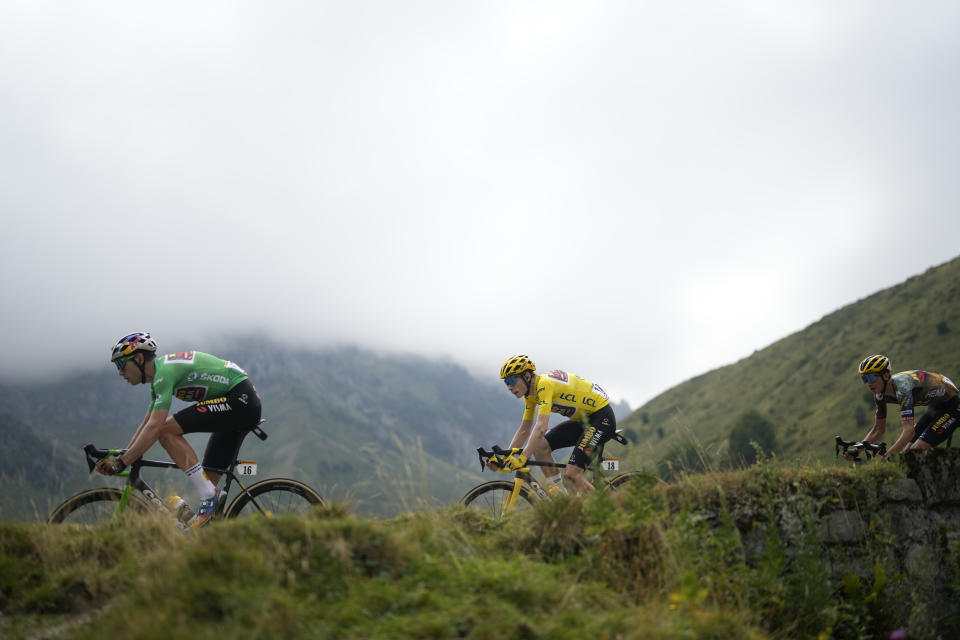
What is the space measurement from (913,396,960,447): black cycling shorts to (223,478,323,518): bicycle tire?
31.8 ft

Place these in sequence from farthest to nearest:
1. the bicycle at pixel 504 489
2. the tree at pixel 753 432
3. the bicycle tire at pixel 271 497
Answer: the tree at pixel 753 432 < the bicycle at pixel 504 489 < the bicycle tire at pixel 271 497

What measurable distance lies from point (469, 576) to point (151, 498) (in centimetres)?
429

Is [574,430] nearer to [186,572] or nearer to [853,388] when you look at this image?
[186,572]

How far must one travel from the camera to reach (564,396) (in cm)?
890

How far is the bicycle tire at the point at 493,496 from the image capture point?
7.34 meters

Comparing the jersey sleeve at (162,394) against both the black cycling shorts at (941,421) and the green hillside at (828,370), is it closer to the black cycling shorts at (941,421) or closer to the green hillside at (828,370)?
the black cycling shorts at (941,421)

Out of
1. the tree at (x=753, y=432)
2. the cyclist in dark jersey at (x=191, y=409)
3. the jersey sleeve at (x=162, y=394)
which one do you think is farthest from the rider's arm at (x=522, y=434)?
the tree at (x=753, y=432)

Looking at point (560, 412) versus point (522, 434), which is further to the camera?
point (522, 434)

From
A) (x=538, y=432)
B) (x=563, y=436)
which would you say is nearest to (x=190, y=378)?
(x=538, y=432)

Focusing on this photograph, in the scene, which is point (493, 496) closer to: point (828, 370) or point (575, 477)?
point (575, 477)

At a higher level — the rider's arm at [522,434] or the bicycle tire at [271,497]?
the rider's arm at [522,434]

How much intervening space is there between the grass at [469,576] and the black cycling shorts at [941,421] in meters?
3.96

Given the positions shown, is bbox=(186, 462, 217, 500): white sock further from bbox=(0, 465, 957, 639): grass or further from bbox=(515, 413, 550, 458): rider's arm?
bbox=(515, 413, 550, 458): rider's arm

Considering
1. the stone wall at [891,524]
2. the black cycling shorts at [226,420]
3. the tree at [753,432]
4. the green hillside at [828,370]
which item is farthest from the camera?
the tree at [753,432]
